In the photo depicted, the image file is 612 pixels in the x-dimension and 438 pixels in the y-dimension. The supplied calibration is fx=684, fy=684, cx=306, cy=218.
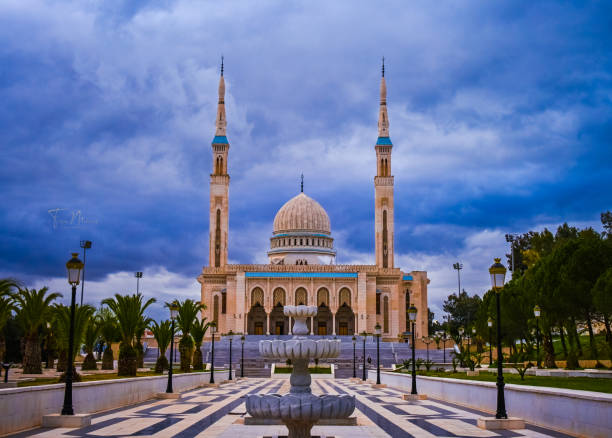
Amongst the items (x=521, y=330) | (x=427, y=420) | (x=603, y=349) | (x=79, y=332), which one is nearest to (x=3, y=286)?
(x=79, y=332)

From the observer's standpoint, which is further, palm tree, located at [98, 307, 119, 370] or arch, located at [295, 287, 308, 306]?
arch, located at [295, 287, 308, 306]

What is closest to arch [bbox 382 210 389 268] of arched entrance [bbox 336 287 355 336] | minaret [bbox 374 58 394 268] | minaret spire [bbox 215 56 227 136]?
minaret [bbox 374 58 394 268]

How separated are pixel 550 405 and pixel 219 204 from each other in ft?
177

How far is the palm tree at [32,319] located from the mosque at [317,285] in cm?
3626

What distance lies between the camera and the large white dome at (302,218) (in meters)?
72.4

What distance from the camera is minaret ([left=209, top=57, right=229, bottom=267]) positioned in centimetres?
6397

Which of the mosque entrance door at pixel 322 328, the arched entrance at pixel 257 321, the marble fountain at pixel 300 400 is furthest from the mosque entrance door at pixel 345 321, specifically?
the marble fountain at pixel 300 400

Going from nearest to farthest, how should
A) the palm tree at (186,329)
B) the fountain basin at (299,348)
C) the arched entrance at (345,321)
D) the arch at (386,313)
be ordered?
the fountain basin at (299,348)
the palm tree at (186,329)
the arch at (386,313)
the arched entrance at (345,321)

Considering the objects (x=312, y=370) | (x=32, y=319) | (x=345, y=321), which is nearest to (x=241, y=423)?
(x=32, y=319)

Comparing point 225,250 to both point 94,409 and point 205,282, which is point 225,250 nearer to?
point 205,282

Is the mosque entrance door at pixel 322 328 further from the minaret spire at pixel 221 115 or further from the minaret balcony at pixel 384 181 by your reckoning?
the minaret spire at pixel 221 115

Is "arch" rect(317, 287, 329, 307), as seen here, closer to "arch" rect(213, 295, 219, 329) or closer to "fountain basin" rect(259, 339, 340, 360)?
"arch" rect(213, 295, 219, 329)

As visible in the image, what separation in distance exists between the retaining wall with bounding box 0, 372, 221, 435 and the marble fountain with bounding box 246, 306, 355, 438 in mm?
4901

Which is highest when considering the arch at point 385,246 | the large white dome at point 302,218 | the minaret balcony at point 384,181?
the minaret balcony at point 384,181
